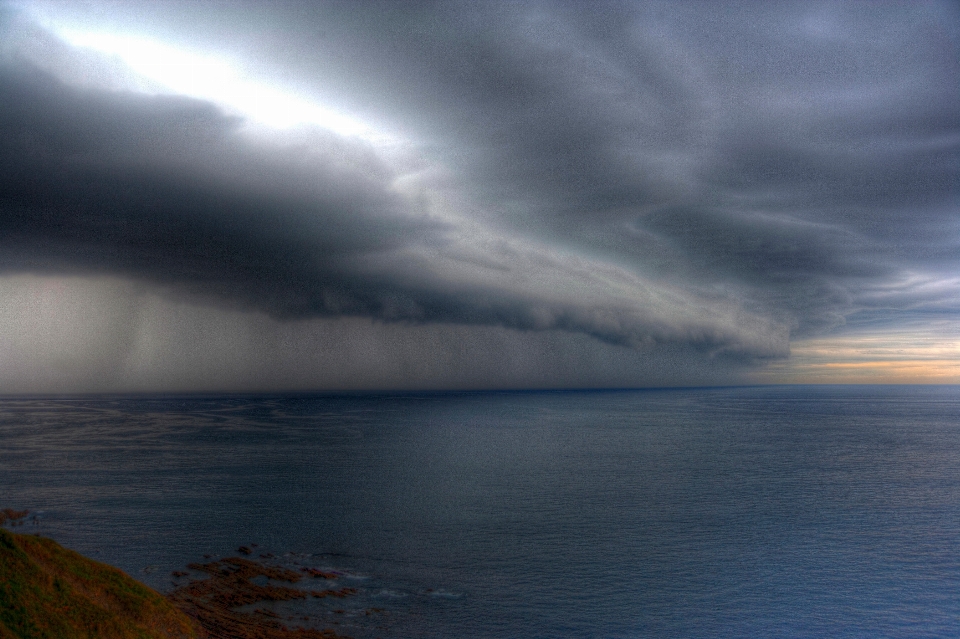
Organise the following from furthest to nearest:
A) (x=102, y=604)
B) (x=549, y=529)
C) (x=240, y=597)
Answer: (x=549, y=529)
(x=240, y=597)
(x=102, y=604)

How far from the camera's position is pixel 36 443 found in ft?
424

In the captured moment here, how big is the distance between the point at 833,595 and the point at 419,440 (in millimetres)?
116749

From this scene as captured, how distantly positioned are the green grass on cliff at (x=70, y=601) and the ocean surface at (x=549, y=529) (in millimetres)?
9218

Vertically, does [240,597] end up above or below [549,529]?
above

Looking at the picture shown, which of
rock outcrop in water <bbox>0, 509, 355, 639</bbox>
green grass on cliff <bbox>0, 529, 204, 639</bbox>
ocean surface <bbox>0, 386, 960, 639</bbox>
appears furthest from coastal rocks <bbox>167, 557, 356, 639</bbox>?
green grass on cliff <bbox>0, 529, 204, 639</bbox>

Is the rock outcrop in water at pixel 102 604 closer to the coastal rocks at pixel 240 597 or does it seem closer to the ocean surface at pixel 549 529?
the coastal rocks at pixel 240 597

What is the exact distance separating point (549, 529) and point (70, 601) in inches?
1666

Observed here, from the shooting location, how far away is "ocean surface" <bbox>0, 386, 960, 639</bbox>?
40.2 m

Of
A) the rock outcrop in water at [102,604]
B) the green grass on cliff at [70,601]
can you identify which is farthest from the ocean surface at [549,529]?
the green grass on cliff at [70,601]

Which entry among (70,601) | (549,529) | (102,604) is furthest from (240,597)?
(549,529)

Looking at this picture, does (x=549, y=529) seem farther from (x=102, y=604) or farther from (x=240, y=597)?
(x=102, y=604)

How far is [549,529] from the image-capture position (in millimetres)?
60312

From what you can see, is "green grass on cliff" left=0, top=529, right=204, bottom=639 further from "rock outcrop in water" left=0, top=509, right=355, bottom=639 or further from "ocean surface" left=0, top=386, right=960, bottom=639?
"ocean surface" left=0, top=386, right=960, bottom=639

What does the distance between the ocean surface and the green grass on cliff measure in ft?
30.2
